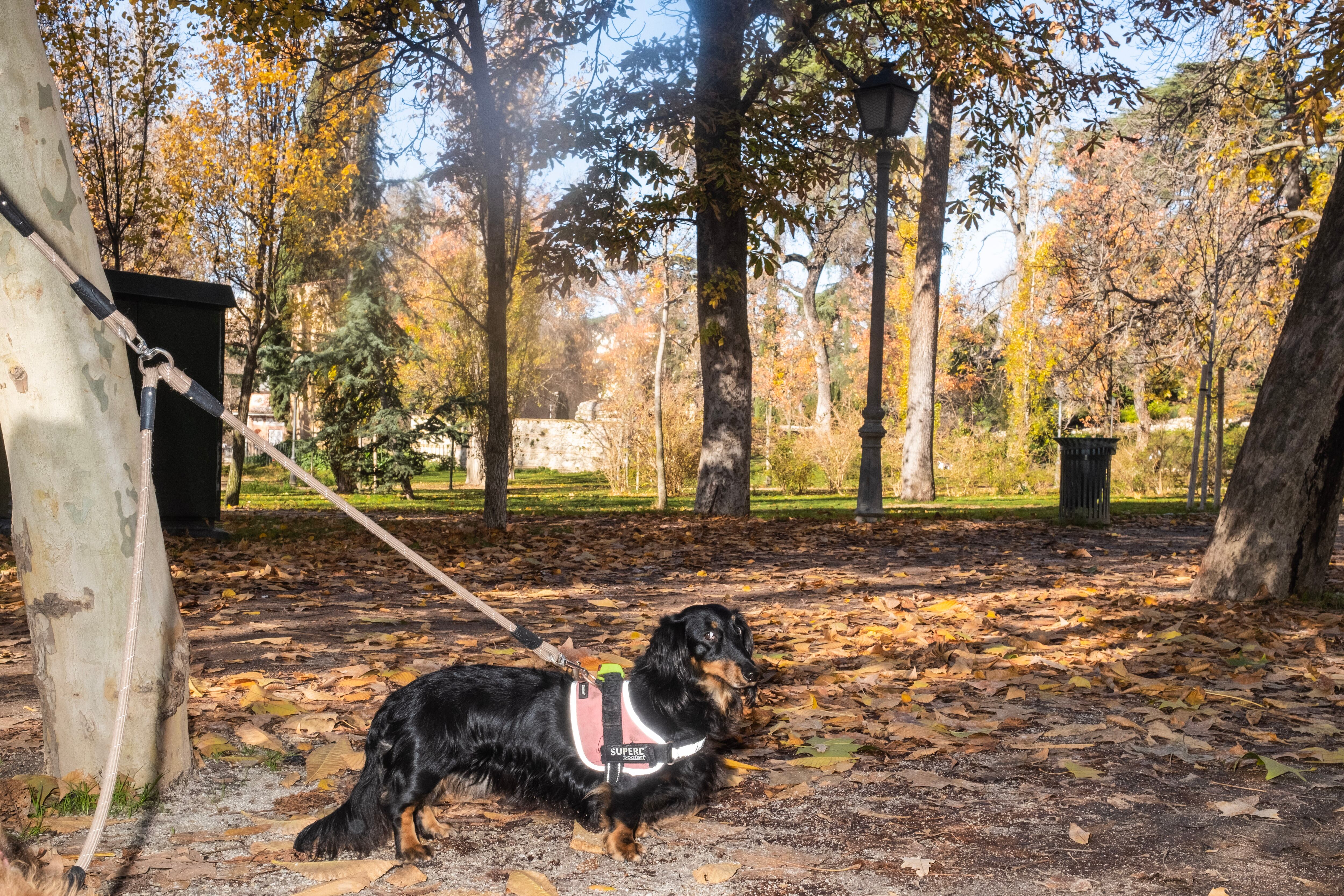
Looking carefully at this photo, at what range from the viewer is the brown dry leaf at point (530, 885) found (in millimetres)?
2764

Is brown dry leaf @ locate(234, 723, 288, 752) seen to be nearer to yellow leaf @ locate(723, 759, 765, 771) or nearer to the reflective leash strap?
the reflective leash strap

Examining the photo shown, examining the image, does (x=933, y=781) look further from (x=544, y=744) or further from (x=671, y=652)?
(x=544, y=744)

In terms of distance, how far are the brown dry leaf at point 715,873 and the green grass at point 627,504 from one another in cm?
1037

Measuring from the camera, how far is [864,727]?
4.38m

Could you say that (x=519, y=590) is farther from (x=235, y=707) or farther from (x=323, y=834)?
(x=323, y=834)

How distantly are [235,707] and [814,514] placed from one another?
12.2 metres

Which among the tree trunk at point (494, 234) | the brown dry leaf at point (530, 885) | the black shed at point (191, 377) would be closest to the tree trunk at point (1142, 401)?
the tree trunk at point (494, 234)

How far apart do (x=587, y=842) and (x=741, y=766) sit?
85cm

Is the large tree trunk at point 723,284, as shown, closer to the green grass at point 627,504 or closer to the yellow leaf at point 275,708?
the green grass at point 627,504

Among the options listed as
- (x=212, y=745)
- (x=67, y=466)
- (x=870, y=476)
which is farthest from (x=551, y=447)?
(x=67, y=466)

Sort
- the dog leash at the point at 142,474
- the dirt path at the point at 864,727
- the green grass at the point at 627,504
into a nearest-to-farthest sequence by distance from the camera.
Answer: the dog leash at the point at 142,474 < the dirt path at the point at 864,727 < the green grass at the point at 627,504

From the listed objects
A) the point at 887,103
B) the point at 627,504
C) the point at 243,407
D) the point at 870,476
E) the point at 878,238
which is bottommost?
the point at 627,504

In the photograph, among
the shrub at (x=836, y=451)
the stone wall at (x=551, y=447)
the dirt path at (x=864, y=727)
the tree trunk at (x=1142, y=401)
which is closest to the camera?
the dirt path at (x=864, y=727)

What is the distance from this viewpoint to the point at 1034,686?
5.16 meters
